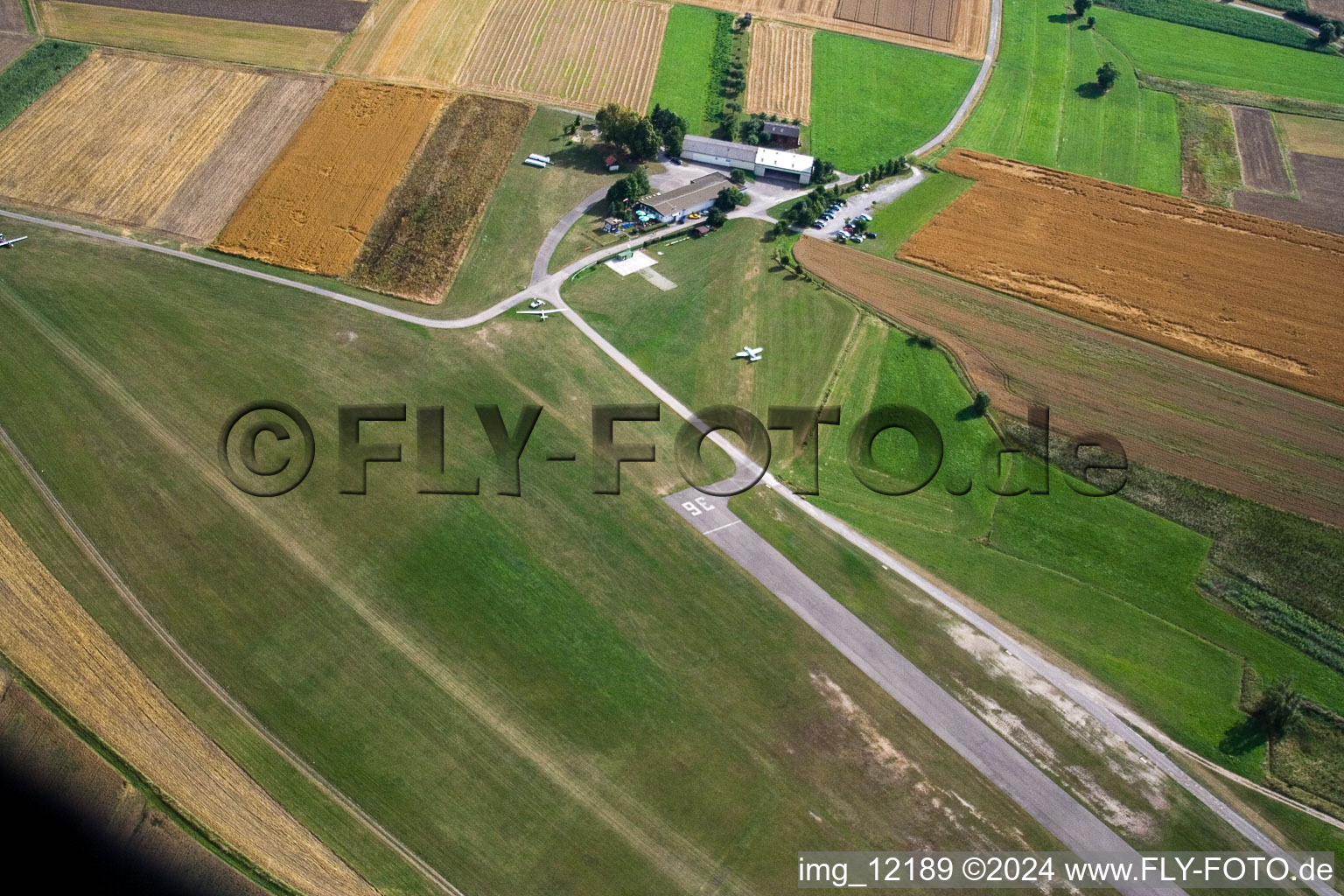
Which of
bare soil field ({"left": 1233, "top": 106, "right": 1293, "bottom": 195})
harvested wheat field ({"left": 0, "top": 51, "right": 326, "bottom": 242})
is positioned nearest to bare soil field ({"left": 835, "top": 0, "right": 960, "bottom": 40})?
bare soil field ({"left": 1233, "top": 106, "right": 1293, "bottom": 195})

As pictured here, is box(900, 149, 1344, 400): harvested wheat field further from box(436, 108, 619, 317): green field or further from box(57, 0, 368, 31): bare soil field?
box(57, 0, 368, 31): bare soil field

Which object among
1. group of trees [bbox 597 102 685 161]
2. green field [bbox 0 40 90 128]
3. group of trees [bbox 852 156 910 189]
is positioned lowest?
group of trees [bbox 852 156 910 189]

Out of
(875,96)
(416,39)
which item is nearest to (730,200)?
(875,96)

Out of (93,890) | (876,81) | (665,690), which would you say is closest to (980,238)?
(876,81)

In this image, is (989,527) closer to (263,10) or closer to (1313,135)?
(1313,135)

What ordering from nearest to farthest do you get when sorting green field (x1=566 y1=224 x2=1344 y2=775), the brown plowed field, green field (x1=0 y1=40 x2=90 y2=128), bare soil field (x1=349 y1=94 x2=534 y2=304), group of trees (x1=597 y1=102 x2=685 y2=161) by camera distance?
green field (x1=566 y1=224 x2=1344 y2=775) < the brown plowed field < bare soil field (x1=349 y1=94 x2=534 y2=304) < green field (x1=0 y1=40 x2=90 y2=128) < group of trees (x1=597 y1=102 x2=685 y2=161)

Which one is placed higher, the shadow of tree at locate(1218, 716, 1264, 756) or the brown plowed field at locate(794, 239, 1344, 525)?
the brown plowed field at locate(794, 239, 1344, 525)

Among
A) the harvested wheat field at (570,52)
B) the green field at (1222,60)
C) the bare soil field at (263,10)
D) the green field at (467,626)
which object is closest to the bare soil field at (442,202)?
the harvested wheat field at (570,52)
